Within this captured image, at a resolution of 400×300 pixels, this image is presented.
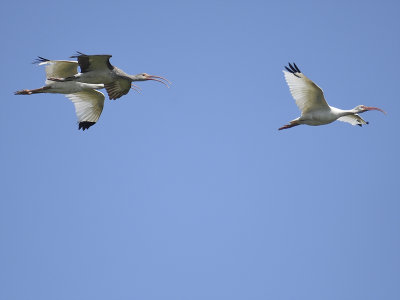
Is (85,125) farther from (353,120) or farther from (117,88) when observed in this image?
(353,120)

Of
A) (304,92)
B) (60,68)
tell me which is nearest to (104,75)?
(60,68)

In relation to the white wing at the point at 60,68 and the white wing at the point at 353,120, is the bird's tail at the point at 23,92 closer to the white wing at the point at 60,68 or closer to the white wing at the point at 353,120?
the white wing at the point at 60,68

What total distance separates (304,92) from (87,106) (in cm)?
770

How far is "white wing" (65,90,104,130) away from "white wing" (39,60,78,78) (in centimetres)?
110

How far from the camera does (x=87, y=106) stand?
84.2ft

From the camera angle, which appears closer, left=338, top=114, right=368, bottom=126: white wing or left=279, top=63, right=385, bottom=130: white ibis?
left=279, top=63, right=385, bottom=130: white ibis

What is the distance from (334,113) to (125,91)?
659 cm

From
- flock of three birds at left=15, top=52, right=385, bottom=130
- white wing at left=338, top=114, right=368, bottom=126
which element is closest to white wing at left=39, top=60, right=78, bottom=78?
flock of three birds at left=15, top=52, right=385, bottom=130

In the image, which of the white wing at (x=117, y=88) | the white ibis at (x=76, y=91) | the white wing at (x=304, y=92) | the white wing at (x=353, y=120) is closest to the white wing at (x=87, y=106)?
the white ibis at (x=76, y=91)

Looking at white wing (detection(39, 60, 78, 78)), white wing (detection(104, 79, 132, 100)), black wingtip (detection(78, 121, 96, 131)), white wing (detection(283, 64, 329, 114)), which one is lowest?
white wing (detection(283, 64, 329, 114))

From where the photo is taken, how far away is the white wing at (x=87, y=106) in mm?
25500

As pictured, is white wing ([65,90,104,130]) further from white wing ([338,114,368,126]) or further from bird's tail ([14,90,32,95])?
white wing ([338,114,368,126])

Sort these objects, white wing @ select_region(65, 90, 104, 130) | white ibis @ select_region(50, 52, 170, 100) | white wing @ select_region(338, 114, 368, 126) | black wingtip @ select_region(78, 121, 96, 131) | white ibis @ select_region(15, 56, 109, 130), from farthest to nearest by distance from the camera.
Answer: black wingtip @ select_region(78, 121, 96, 131) → white wing @ select_region(65, 90, 104, 130) → white wing @ select_region(338, 114, 368, 126) → white ibis @ select_region(15, 56, 109, 130) → white ibis @ select_region(50, 52, 170, 100)

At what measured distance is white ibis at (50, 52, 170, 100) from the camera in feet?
71.3
